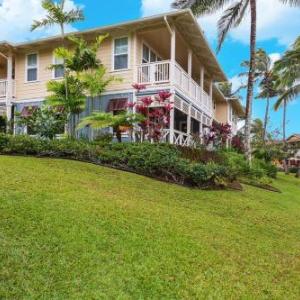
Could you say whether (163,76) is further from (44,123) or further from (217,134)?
(44,123)

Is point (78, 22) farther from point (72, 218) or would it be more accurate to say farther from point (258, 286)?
point (258, 286)

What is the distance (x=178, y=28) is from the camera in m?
16.6

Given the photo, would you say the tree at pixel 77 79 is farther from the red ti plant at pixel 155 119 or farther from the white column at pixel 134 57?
the red ti plant at pixel 155 119

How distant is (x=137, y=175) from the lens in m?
10.9

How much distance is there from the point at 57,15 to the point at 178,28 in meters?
5.03

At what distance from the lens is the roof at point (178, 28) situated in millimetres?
15453

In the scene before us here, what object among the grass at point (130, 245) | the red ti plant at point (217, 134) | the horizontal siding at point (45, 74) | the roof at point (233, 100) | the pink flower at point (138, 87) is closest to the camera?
the grass at point (130, 245)

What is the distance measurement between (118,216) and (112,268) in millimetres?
1767

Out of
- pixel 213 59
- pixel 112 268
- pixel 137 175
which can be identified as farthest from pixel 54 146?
pixel 213 59

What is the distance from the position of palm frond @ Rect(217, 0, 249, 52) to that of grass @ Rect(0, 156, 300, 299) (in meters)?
13.6

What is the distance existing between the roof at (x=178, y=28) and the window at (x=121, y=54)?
517mm

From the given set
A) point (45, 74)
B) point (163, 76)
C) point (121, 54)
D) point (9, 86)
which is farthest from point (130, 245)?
point (9, 86)

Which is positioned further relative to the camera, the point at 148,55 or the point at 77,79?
the point at 148,55

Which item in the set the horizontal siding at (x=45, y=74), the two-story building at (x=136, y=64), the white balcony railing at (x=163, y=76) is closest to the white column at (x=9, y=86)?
the two-story building at (x=136, y=64)
